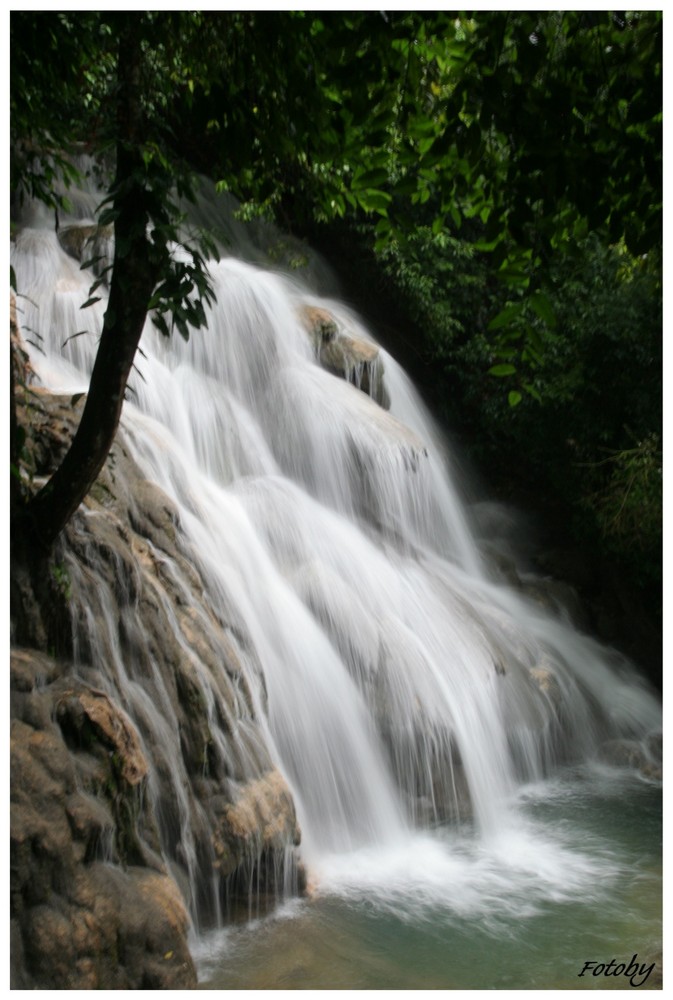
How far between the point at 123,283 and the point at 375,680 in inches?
158

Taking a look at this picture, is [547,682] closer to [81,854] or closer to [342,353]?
[342,353]

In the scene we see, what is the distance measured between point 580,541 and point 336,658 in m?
5.25

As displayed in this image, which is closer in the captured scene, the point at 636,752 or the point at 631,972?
the point at 631,972

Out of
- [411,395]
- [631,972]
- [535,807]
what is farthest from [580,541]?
[631,972]

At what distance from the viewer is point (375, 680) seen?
6.61 metres

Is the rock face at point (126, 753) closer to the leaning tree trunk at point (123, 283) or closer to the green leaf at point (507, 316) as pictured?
the leaning tree trunk at point (123, 283)

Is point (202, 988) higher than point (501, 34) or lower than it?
lower

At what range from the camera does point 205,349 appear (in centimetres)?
867

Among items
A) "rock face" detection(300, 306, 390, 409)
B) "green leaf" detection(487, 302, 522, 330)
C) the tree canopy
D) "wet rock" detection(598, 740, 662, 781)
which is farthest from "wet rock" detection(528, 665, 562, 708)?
"green leaf" detection(487, 302, 522, 330)

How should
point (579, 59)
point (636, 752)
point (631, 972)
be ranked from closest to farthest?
point (579, 59) < point (631, 972) < point (636, 752)

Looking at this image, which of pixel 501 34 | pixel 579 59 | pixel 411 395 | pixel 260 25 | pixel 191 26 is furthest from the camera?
pixel 411 395

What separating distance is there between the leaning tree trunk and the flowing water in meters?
0.32

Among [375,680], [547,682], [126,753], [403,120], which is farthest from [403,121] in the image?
[547,682]

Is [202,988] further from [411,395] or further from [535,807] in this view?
[411,395]
